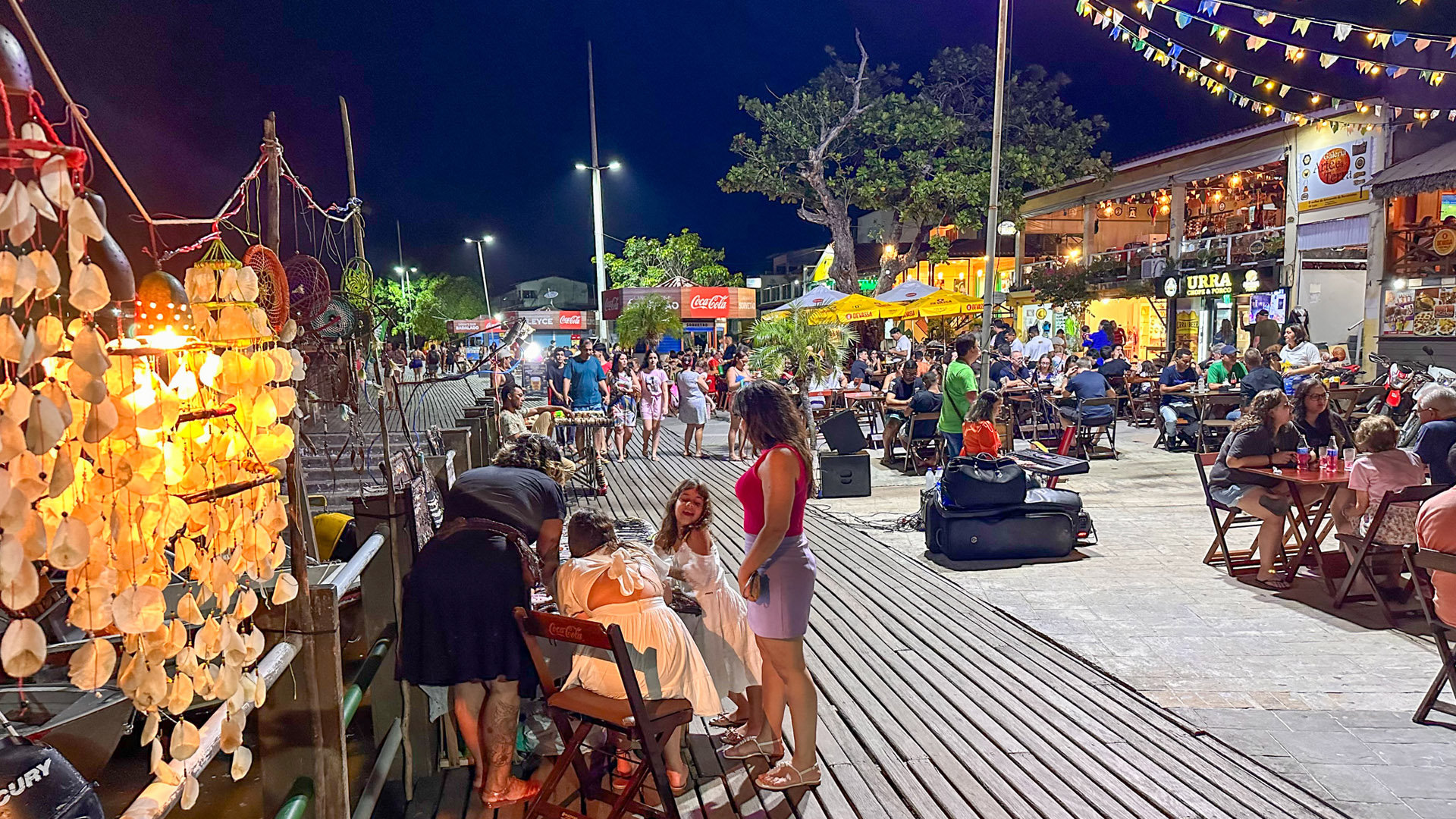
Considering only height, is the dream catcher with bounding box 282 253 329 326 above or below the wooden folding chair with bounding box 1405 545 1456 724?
above

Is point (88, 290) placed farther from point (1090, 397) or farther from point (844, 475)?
point (1090, 397)

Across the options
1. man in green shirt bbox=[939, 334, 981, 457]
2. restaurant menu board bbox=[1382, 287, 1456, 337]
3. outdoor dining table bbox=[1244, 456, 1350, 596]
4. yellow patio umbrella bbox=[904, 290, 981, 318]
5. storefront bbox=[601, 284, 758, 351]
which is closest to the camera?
outdoor dining table bbox=[1244, 456, 1350, 596]

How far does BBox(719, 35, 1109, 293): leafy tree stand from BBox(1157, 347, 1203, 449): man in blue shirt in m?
11.7

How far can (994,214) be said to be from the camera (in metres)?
11.4

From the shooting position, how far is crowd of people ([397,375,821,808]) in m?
3.33

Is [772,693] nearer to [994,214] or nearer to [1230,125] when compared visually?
[994,214]

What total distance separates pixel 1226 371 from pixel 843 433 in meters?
6.45

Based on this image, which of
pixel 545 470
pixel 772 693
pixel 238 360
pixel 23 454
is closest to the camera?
pixel 23 454

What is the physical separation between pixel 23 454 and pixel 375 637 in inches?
130

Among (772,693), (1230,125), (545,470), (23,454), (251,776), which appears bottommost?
(251,776)

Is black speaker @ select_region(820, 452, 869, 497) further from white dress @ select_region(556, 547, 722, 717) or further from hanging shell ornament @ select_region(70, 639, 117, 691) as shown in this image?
hanging shell ornament @ select_region(70, 639, 117, 691)

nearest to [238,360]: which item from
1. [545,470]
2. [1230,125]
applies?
[545,470]

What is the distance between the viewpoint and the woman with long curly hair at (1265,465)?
20.4 feet

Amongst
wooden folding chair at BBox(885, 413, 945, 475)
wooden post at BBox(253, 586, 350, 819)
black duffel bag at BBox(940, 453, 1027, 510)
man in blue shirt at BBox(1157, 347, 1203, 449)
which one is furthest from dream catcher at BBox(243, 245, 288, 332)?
man in blue shirt at BBox(1157, 347, 1203, 449)
